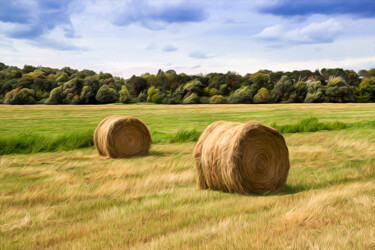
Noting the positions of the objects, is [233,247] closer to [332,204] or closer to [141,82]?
[332,204]

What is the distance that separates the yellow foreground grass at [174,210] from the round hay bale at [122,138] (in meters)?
2.42

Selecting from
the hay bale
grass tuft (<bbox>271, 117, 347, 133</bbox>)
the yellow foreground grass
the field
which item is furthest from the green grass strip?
the hay bale

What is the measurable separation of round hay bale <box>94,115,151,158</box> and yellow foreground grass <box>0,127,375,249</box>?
7.95 ft

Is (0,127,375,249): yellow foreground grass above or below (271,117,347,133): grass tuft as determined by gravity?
above

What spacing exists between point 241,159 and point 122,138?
6.40 m

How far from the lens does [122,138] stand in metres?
13.0

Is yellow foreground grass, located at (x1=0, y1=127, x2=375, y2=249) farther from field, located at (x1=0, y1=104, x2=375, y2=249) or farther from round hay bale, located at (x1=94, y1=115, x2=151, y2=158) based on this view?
round hay bale, located at (x1=94, y1=115, x2=151, y2=158)

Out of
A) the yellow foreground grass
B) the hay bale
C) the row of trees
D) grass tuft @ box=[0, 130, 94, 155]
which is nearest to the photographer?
the yellow foreground grass

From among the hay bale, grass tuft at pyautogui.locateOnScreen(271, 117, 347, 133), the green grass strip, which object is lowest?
grass tuft at pyautogui.locateOnScreen(271, 117, 347, 133)

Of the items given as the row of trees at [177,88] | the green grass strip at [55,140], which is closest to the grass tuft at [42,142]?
the green grass strip at [55,140]

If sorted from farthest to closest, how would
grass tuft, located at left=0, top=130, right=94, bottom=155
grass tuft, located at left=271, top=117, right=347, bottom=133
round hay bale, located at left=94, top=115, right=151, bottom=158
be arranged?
grass tuft, located at left=271, top=117, right=347, bottom=133
grass tuft, located at left=0, top=130, right=94, bottom=155
round hay bale, located at left=94, top=115, right=151, bottom=158

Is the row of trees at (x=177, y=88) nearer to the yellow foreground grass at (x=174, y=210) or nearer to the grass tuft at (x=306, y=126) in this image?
the grass tuft at (x=306, y=126)

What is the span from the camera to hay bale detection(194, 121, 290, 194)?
24.2 ft

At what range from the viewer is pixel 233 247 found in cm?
455
